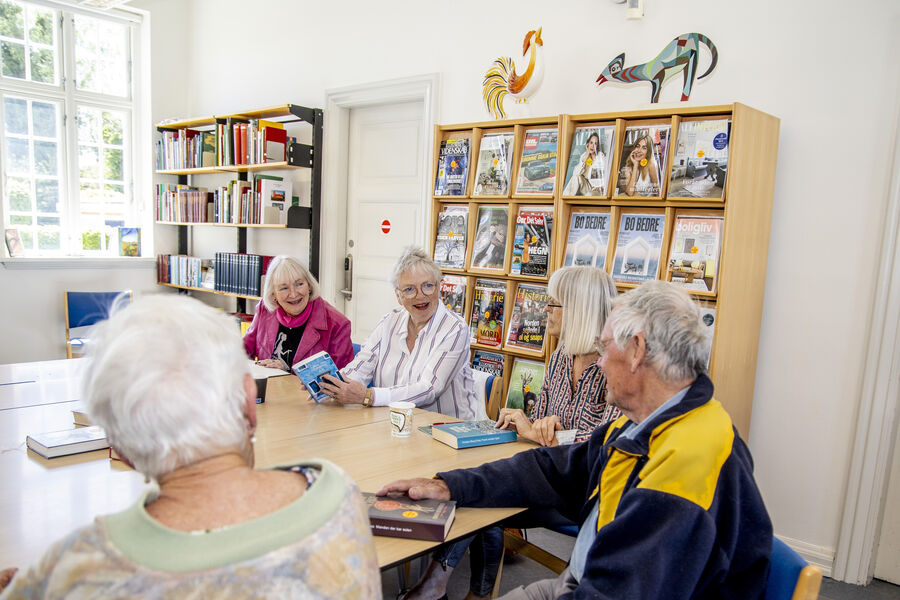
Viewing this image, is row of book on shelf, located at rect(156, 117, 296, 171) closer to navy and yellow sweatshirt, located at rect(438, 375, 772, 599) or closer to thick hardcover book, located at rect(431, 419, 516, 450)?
thick hardcover book, located at rect(431, 419, 516, 450)

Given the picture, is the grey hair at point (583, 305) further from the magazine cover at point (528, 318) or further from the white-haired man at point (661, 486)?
the magazine cover at point (528, 318)

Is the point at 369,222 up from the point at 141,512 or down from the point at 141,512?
up

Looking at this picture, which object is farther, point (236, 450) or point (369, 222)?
point (369, 222)

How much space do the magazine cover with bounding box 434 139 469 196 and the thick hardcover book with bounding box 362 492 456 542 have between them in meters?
2.37

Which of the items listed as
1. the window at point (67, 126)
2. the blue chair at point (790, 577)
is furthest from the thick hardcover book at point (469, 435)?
the window at point (67, 126)

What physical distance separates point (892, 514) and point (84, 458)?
10.3 feet

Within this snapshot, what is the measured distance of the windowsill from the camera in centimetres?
516

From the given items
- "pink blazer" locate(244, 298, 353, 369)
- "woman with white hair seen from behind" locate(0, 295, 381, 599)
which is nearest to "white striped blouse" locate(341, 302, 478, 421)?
"pink blazer" locate(244, 298, 353, 369)

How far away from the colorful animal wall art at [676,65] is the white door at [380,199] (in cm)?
167

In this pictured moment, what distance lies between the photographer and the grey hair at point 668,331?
1326 millimetres

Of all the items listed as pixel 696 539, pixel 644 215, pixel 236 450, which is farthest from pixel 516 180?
pixel 236 450

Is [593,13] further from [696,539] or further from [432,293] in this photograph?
[696,539]

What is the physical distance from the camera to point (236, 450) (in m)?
0.85

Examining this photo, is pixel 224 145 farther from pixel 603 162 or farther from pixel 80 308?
pixel 603 162
